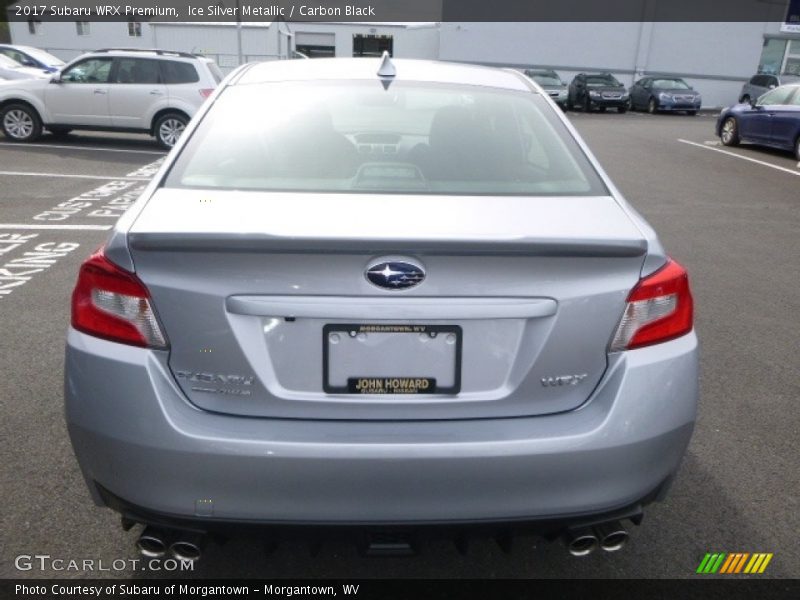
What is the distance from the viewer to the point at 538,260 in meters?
2.02

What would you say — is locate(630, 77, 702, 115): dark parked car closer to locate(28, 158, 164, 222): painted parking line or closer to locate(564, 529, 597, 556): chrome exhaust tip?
locate(28, 158, 164, 222): painted parking line

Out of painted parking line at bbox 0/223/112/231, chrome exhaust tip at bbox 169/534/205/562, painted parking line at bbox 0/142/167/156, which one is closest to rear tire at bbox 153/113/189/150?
painted parking line at bbox 0/142/167/156

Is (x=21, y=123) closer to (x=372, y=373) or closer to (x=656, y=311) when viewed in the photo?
(x=372, y=373)

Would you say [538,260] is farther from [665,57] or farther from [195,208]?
[665,57]

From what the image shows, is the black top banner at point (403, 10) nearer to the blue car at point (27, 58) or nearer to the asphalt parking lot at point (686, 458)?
the blue car at point (27, 58)

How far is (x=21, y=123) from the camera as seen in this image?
14.2 meters

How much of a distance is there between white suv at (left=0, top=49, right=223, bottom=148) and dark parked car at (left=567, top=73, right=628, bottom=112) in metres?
18.1

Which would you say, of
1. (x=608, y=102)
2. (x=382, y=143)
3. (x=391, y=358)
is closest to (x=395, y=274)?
(x=391, y=358)

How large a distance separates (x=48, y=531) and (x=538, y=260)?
80.1 inches

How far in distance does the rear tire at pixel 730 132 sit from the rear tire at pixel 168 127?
11786 millimetres

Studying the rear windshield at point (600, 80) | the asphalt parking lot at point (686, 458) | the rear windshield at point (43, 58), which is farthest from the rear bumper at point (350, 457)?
the rear windshield at point (600, 80)

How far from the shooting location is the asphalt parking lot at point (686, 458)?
2.66 m

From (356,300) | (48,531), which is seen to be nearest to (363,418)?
(356,300)

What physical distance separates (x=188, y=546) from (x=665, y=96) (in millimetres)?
30096
